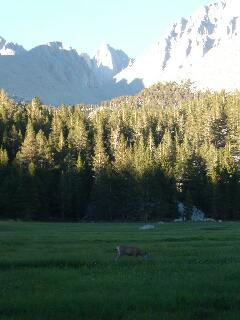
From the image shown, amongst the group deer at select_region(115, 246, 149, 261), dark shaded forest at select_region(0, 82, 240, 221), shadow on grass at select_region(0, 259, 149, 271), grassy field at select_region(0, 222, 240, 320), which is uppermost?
dark shaded forest at select_region(0, 82, 240, 221)

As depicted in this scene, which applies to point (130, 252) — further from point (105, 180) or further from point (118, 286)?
point (105, 180)

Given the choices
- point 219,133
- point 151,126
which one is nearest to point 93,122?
point 151,126

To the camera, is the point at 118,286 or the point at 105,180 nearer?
the point at 118,286

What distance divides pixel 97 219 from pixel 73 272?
72687 mm

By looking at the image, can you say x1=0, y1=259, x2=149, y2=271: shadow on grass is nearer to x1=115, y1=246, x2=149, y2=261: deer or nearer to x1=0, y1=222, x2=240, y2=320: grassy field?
x1=0, y1=222, x2=240, y2=320: grassy field

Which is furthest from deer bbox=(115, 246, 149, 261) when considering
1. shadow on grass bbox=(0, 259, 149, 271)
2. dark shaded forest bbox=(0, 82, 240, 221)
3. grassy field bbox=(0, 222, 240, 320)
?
dark shaded forest bbox=(0, 82, 240, 221)

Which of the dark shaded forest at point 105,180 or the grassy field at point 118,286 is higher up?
the dark shaded forest at point 105,180

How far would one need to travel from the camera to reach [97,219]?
91.2 m

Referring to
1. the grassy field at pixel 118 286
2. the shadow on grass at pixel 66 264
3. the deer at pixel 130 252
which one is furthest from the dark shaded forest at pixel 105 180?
the grassy field at pixel 118 286

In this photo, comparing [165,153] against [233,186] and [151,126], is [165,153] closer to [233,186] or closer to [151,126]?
[233,186]

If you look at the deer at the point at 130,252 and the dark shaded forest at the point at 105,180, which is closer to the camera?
the deer at the point at 130,252

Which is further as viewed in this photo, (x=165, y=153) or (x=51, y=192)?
(x=165, y=153)

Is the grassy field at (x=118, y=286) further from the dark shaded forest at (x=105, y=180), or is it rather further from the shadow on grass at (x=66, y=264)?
the dark shaded forest at (x=105, y=180)

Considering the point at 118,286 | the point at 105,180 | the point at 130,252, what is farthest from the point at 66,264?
the point at 105,180
